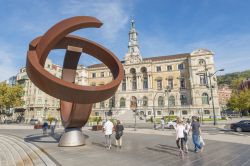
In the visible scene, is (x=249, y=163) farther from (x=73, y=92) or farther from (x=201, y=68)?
(x=201, y=68)

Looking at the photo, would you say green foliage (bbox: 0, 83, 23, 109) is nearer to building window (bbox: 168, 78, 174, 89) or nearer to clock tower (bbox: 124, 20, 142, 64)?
clock tower (bbox: 124, 20, 142, 64)

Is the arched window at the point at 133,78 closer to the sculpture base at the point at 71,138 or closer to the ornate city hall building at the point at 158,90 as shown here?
the ornate city hall building at the point at 158,90

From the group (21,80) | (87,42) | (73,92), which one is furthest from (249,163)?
(21,80)

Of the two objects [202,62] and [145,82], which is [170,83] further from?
[202,62]

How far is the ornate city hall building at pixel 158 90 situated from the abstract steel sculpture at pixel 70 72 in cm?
4374

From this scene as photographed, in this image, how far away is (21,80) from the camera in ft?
240

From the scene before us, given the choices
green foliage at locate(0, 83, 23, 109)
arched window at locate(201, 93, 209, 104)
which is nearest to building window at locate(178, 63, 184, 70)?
arched window at locate(201, 93, 209, 104)

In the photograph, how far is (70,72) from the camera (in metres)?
14.3

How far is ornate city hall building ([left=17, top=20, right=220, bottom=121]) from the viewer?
5950cm

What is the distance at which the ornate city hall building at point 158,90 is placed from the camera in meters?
59.5

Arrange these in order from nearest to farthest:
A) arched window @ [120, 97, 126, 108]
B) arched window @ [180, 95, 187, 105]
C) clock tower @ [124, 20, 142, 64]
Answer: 1. arched window @ [180, 95, 187, 105]
2. arched window @ [120, 97, 126, 108]
3. clock tower @ [124, 20, 142, 64]

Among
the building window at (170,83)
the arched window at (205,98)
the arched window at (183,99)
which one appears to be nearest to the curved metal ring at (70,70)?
the arched window at (205,98)

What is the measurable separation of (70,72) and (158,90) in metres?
56.2

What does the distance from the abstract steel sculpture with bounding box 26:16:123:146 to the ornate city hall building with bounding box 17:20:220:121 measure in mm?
43738
